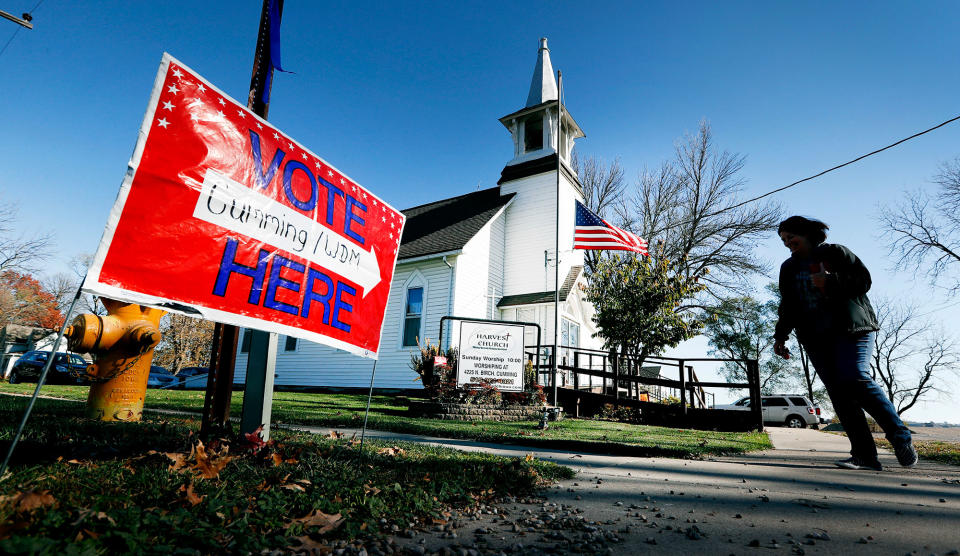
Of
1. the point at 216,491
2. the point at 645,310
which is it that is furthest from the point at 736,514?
the point at 645,310

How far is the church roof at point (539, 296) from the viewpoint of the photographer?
1709 centimetres

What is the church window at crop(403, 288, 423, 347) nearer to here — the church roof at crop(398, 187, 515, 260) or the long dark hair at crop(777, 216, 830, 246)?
the church roof at crop(398, 187, 515, 260)

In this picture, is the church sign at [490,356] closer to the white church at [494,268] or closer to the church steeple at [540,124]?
the white church at [494,268]

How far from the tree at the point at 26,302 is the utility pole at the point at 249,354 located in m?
44.1

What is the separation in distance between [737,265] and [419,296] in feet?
60.3

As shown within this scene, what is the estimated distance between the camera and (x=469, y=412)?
9203 mm

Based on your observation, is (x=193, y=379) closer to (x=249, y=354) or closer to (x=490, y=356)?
(x=490, y=356)

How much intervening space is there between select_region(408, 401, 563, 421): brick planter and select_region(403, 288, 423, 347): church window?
7376 mm

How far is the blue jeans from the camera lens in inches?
149

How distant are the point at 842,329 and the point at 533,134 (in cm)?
1895

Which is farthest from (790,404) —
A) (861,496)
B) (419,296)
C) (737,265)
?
(861,496)

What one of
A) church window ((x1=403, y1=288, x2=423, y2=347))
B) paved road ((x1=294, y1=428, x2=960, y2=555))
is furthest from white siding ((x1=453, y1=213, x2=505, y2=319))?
paved road ((x1=294, y1=428, x2=960, y2=555))

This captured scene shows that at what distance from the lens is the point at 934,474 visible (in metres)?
3.90

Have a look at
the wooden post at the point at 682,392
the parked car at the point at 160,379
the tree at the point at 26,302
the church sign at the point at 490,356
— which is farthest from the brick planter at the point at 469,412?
the tree at the point at 26,302
